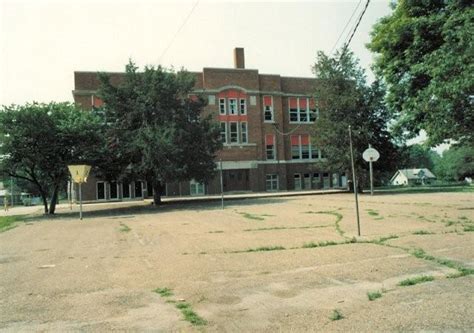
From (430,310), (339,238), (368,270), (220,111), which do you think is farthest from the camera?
(220,111)

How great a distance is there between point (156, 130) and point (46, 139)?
7.79m

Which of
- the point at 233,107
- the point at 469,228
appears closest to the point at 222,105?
the point at 233,107

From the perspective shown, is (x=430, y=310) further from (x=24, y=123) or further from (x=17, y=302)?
(x=24, y=123)

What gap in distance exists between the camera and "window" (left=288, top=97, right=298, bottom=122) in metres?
62.5

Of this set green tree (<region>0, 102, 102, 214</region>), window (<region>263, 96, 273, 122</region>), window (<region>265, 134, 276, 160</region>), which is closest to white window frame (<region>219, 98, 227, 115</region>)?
window (<region>263, 96, 273, 122</region>)

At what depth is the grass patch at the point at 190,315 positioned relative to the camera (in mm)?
5629

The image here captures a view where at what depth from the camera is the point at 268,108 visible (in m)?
60.6

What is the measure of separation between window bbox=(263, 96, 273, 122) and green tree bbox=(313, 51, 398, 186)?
1624 centimetres

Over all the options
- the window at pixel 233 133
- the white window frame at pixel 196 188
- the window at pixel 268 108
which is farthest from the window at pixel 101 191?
the window at pixel 268 108

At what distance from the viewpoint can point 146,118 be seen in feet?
117

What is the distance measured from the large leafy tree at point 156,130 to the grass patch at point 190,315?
27.1m

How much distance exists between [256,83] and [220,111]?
19.9 feet

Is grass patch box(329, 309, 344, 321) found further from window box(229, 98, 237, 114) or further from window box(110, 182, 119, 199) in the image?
window box(229, 98, 237, 114)

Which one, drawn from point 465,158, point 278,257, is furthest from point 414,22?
point 465,158
